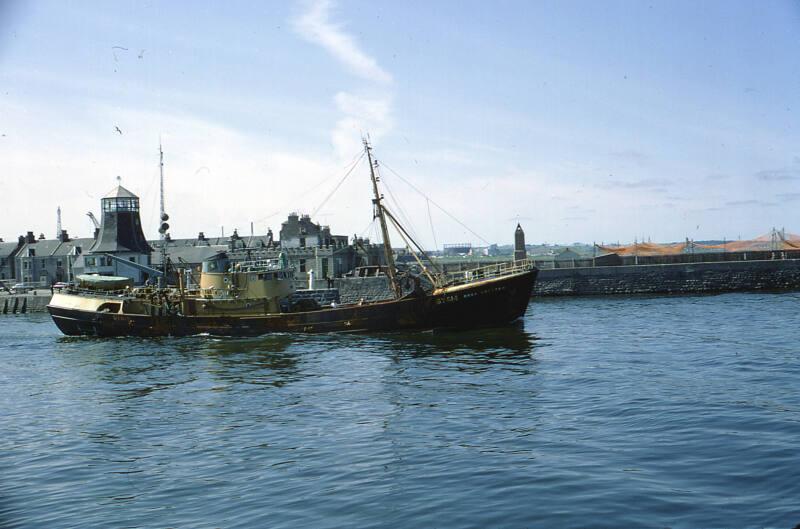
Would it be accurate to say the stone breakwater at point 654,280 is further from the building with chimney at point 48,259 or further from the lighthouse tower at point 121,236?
the building with chimney at point 48,259

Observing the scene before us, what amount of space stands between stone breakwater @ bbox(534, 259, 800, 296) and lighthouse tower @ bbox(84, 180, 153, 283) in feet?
162

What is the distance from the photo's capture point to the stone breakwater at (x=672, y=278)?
58594 mm

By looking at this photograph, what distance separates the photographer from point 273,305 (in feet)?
142

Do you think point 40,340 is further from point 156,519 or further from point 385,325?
point 156,519

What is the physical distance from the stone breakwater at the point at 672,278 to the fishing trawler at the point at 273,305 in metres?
19.3

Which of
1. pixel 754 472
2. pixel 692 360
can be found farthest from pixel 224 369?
pixel 754 472

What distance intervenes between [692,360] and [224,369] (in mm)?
18038

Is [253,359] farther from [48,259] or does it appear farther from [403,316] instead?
[48,259]

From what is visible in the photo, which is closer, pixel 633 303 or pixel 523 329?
pixel 523 329

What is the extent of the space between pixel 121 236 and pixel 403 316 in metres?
59.0

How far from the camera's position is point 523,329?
130 ft

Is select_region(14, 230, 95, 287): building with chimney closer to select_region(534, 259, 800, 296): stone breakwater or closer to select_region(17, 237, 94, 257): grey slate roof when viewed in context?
select_region(17, 237, 94, 257): grey slate roof

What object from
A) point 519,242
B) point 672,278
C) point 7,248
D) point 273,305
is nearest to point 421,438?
point 273,305

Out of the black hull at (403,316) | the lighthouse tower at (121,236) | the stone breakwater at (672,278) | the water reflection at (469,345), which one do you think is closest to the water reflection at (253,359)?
the black hull at (403,316)
